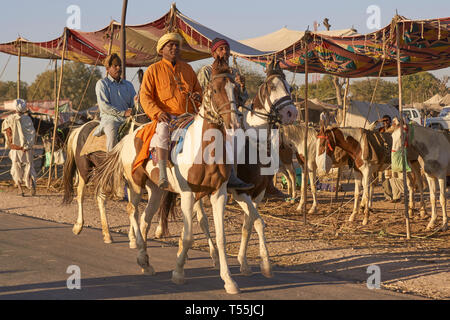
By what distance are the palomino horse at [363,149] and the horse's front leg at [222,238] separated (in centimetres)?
706

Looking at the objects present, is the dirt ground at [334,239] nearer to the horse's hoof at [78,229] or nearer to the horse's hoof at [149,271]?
the horse's hoof at [78,229]

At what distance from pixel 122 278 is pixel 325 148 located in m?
8.01

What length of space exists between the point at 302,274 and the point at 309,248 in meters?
1.70

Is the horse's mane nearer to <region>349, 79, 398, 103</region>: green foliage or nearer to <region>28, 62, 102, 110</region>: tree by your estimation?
<region>349, 79, 398, 103</region>: green foliage

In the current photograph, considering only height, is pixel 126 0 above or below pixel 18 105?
above

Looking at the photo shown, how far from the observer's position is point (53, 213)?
39.3 ft

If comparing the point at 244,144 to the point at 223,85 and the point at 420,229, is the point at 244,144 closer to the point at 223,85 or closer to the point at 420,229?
the point at 223,85

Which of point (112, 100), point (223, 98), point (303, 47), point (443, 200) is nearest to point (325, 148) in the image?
point (303, 47)

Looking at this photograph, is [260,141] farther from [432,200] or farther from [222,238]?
[432,200]

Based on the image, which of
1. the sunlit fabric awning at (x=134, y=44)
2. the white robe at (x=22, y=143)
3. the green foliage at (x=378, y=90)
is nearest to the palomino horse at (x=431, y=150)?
the sunlit fabric awning at (x=134, y=44)

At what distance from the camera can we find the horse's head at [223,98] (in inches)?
231

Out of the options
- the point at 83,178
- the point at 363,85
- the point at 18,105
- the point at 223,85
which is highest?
the point at 363,85

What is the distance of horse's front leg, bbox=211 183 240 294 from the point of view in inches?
236

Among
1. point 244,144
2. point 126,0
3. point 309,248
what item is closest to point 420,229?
point 309,248
